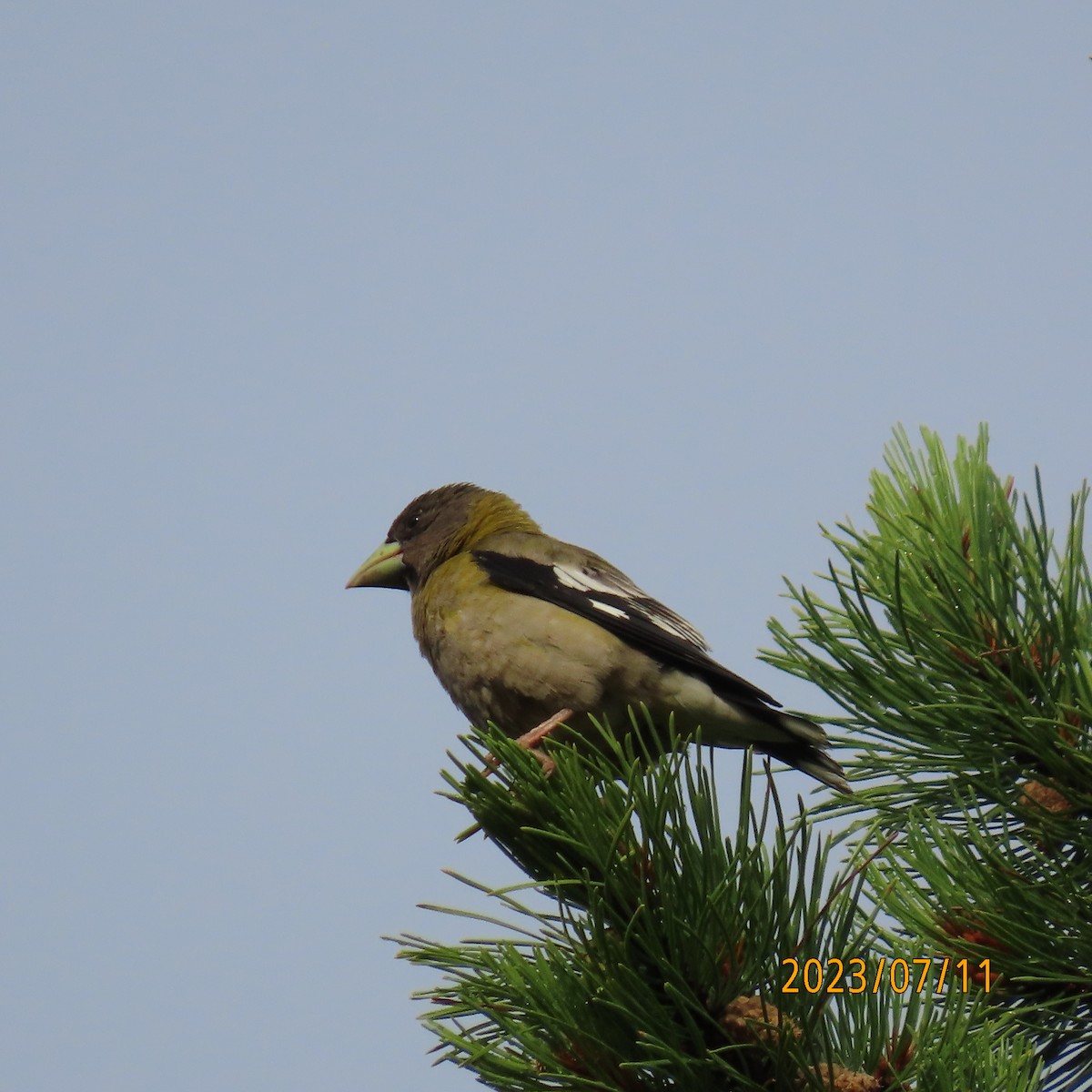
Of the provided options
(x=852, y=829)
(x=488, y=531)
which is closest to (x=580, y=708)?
(x=488, y=531)

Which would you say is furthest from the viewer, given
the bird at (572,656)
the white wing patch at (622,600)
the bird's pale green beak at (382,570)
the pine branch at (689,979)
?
the bird's pale green beak at (382,570)

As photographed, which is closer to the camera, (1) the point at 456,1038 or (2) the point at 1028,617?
(1) the point at 456,1038

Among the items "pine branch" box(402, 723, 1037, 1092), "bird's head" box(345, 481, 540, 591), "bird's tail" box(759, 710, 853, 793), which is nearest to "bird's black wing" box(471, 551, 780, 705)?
"bird's tail" box(759, 710, 853, 793)

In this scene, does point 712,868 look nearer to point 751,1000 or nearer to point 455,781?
point 751,1000

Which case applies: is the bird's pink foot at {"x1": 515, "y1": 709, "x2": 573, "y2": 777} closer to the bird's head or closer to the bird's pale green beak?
the bird's head

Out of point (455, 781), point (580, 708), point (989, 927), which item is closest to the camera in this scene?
point (989, 927)

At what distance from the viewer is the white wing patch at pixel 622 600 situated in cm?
534

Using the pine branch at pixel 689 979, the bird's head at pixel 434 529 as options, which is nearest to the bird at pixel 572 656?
the bird's head at pixel 434 529

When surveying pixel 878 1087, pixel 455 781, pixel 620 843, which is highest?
pixel 455 781

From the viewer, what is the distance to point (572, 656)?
4973 millimetres

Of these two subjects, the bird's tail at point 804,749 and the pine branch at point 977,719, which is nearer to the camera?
the pine branch at point 977,719

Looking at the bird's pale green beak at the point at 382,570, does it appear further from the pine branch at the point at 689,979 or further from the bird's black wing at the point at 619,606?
the pine branch at the point at 689,979

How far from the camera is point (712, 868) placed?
2.46 metres

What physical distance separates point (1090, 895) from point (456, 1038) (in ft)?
4.31
